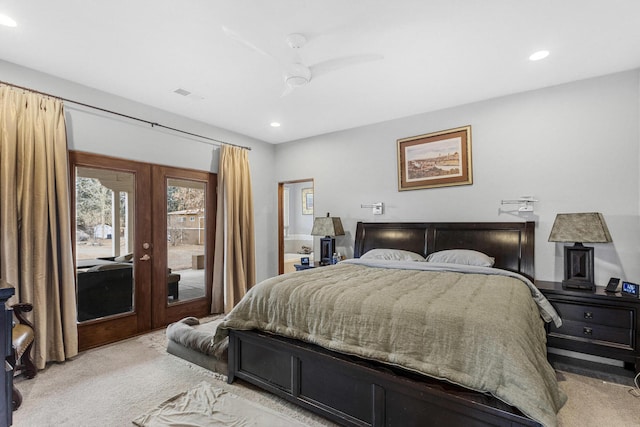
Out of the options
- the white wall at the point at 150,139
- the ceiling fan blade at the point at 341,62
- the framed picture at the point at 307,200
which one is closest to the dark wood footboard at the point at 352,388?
the ceiling fan blade at the point at 341,62

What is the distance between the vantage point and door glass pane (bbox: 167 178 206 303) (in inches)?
173

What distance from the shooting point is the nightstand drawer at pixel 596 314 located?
280 cm

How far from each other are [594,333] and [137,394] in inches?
160

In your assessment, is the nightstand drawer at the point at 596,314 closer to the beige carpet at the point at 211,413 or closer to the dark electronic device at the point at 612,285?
the dark electronic device at the point at 612,285

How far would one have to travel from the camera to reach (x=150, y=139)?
13.6 feet

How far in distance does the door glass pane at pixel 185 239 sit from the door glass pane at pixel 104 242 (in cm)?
53

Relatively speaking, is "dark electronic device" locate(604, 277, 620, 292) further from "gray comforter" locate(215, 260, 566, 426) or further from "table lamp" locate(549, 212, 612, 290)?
"gray comforter" locate(215, 260, 566, 426)

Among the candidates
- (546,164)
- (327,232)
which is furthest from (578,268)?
(327,232)

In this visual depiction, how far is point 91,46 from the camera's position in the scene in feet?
9.04

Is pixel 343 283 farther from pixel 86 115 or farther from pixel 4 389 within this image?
pixel 86 115

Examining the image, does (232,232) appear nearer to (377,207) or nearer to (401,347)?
(377,207)

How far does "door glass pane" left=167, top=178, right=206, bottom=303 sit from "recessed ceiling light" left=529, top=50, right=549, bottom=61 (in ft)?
14.2

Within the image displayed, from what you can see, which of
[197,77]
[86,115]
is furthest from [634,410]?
[86,115]

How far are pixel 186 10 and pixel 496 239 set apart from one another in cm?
388
